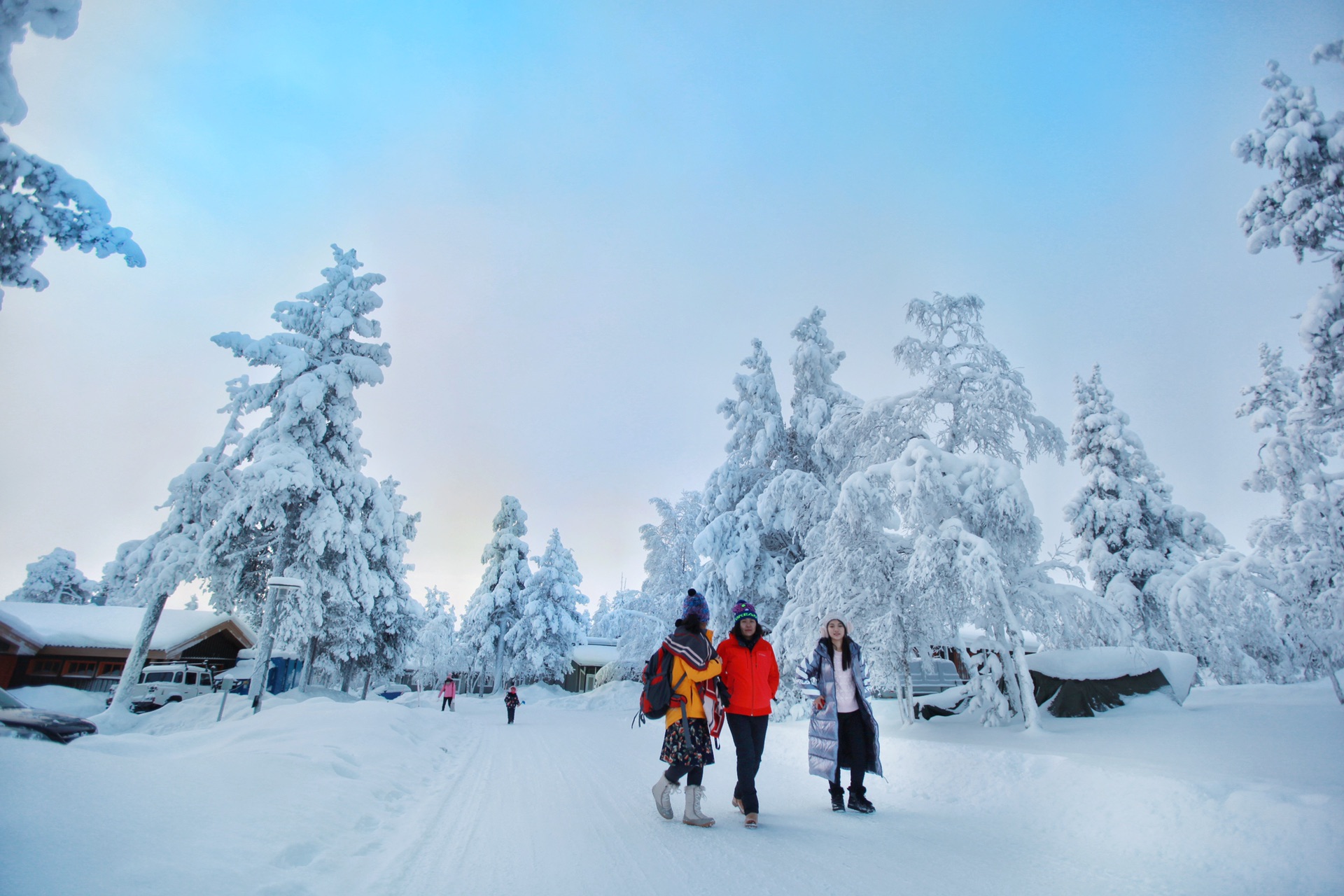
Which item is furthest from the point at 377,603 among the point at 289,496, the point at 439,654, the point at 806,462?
the point at 439,654

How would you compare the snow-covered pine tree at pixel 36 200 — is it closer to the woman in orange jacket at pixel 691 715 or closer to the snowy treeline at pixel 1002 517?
the woman in orange jacket at pixel 691 715

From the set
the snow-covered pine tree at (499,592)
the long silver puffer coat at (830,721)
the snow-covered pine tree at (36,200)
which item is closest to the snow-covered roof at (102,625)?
the snow-covered pine tree at (499,592)

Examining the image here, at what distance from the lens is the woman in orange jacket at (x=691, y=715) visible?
4.43 meters

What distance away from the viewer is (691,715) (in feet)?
14.9

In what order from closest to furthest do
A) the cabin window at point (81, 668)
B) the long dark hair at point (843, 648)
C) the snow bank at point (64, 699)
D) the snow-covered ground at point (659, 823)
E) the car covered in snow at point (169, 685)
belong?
the snow-covered ground at point (659, 823)
the long dark hair at point (843, 648)
the snow bank at point (64, 699)
the car covered in snow at point (169, 685)
the cabin window at point (81, 668)

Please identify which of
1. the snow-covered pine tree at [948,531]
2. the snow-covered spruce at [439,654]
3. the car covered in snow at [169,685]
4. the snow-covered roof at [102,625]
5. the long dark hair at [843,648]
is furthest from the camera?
the snow-covered spruce at [439,654]

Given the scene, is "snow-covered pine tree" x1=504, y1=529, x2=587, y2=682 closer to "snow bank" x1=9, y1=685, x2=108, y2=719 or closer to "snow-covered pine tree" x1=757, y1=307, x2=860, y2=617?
"snow bank" x1=9, y1=685, x2=108, y2=719

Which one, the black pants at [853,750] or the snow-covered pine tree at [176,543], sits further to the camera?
the snow-covered pine tree at [176,543]

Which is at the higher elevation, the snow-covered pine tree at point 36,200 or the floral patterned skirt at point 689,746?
the snow-covered pine tree at point 36,200

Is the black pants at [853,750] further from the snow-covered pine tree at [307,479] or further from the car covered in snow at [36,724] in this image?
the snow-covered pine tree at [307,479]

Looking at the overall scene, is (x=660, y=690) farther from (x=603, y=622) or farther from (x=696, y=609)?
(x=603, y=622)

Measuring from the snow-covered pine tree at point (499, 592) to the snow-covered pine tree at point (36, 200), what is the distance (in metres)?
38.0

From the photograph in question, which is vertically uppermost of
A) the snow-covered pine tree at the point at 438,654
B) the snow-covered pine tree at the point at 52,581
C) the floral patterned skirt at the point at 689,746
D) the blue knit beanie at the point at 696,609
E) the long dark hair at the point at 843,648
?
the snow-covered pine tree at the point at 52,581

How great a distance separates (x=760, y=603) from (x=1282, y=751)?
12.3m
